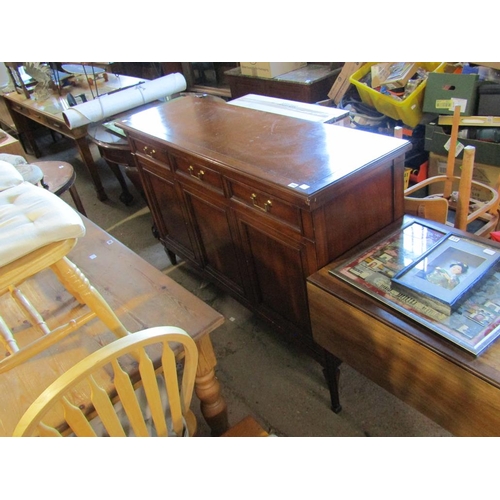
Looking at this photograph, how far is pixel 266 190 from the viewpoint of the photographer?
129 centimetres

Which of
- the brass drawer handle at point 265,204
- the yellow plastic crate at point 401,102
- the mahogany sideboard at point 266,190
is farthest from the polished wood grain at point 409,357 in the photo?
the yellow plastic crate at point 401,102

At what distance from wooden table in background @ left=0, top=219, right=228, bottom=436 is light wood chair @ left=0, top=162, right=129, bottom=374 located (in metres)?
0.04

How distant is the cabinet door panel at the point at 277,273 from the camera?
139 centimetres

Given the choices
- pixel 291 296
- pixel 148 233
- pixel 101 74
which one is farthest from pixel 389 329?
pixel 101 74

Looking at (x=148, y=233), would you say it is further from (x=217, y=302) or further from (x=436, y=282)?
(x=436, y=282)

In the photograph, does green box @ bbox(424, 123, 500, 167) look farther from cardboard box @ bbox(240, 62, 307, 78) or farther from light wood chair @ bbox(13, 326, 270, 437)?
light wood chair @ bbox(13, 326, 270, 437)

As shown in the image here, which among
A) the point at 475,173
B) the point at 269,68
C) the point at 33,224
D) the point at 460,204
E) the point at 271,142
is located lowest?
the point at 475,173

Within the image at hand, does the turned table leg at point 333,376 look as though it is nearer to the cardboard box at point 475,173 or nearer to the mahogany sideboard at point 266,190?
the mahogany sideboard at point 266,190

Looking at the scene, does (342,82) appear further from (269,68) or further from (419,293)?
(419,293)

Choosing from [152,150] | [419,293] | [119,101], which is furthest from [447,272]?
[119,101]

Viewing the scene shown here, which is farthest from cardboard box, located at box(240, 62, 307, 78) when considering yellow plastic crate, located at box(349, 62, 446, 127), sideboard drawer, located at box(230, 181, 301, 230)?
sideboard drawer, located at box(230, 181, 301, 230)

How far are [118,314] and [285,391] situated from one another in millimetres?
779

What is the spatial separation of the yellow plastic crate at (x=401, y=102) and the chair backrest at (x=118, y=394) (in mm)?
1931
